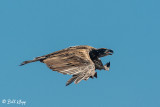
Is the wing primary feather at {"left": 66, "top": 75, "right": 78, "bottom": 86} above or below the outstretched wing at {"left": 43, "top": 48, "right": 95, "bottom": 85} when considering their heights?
below

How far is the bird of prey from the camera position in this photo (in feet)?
77.2

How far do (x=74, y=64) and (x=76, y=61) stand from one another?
0.82 metres

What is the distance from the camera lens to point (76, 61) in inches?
1023

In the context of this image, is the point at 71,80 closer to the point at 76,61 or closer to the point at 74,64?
the point at 74,64

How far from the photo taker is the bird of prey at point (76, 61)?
23.5 m

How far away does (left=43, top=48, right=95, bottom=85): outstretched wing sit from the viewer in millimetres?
23362

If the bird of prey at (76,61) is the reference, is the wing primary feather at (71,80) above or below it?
below

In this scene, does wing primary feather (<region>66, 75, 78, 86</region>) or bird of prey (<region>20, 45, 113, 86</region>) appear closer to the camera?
wing primary feather (<region>66, 75, 78, 86</region>)

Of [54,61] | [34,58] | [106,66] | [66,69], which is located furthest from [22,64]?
[106,66]

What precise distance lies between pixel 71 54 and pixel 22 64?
148 inches

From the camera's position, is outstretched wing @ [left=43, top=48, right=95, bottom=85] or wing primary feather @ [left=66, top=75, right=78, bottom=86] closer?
wing primary feather @ [left=66, top=75, right=78, bottom=86]

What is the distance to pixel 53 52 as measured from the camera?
2950cm

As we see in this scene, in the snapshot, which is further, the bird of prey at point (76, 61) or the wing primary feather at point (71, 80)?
the bird of prey at point (76, 61)

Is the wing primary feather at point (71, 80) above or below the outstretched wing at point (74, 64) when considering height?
below
